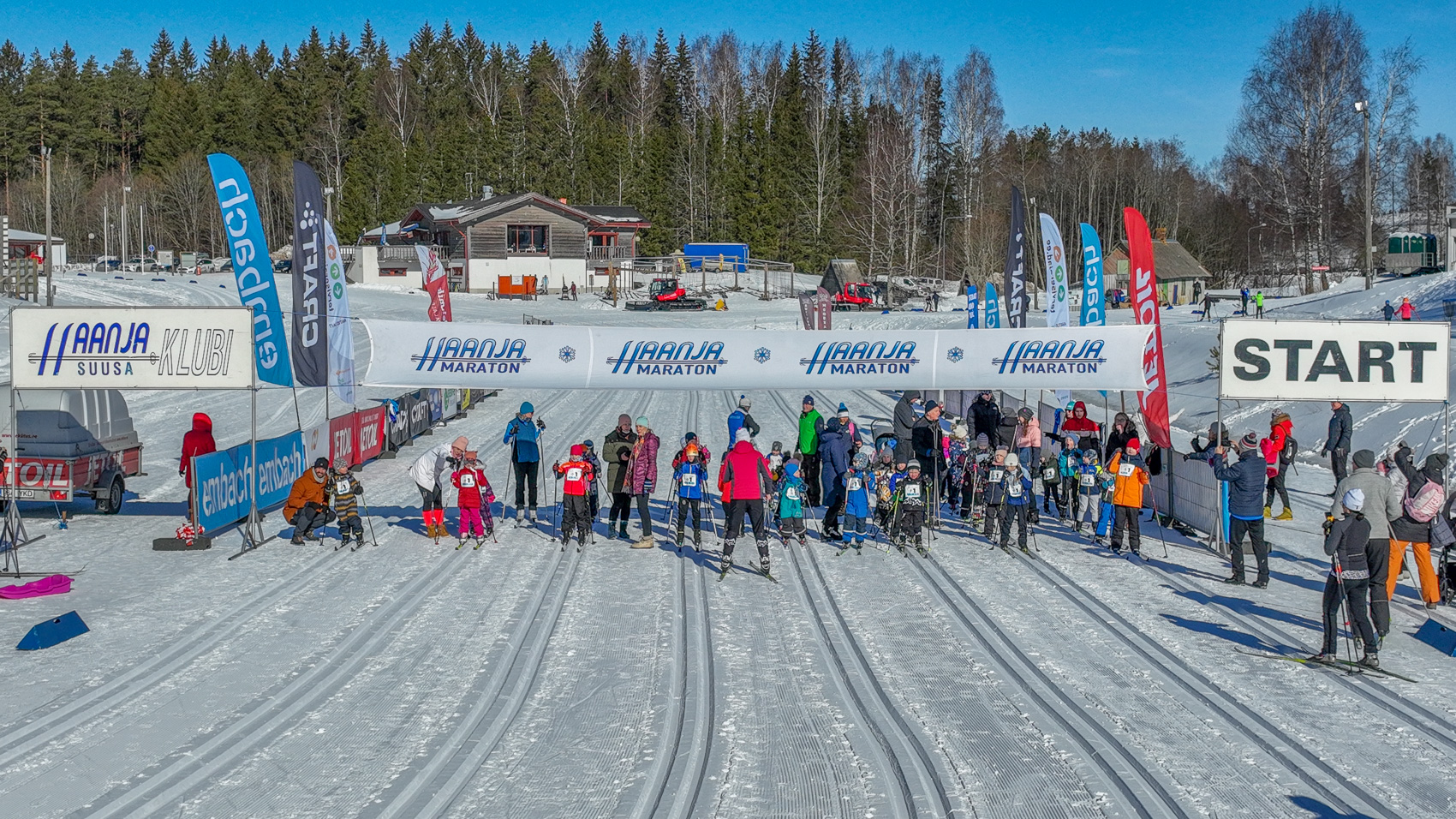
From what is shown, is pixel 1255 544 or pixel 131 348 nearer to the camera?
pixel 1255 544

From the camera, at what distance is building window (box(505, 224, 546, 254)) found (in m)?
65.7

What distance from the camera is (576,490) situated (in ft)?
44.1

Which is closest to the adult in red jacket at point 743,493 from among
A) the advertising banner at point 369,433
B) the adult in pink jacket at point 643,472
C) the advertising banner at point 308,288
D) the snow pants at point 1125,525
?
the adult in pink jacket at point 643,472

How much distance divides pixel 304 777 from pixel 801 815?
9.62 feet

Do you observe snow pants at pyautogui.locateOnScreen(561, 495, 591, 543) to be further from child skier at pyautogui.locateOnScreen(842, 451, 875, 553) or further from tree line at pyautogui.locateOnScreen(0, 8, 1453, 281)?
tree line at pyautogui.locateOnScreen(0, 8, 1453, 281)

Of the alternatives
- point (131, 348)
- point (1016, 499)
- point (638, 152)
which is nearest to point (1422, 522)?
point (1016, 499)

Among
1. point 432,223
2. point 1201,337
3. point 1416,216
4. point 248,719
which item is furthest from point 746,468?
point 1416,216

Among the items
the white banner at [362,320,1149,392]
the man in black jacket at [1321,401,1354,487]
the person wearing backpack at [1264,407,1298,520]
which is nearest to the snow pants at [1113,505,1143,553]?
the white banner at [362,320,1149,392]

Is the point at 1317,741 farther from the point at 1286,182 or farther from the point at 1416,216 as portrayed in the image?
the point at 1416,216

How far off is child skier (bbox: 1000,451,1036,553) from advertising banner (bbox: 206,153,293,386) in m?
8.79

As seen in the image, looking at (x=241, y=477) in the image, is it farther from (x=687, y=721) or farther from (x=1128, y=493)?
(x=1128, y=493)

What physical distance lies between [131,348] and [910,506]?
9.11 meters

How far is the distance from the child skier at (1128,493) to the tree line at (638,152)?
138ft

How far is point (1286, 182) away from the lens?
44.2 meters
